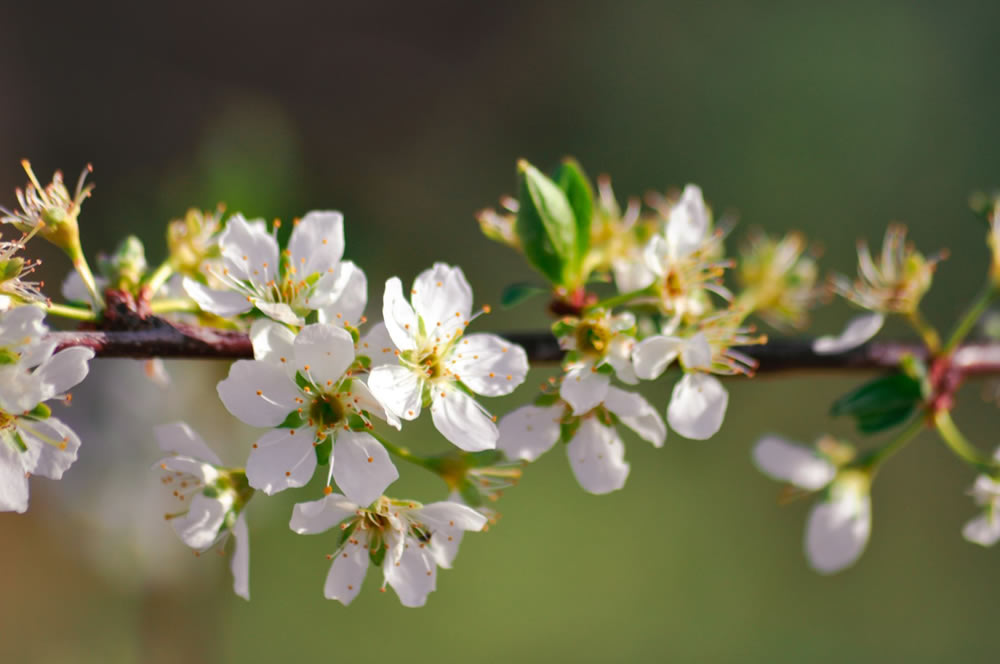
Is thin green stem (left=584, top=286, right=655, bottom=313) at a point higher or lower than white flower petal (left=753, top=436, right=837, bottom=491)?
higher

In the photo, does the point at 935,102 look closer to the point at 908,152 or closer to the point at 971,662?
the point at 908,152

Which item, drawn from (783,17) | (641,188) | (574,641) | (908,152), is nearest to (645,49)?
(783,17)

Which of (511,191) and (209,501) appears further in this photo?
(511,191)

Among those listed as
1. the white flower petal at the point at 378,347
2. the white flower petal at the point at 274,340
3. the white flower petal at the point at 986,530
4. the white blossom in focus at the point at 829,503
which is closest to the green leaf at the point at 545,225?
the white flower petal at the point at 378,347

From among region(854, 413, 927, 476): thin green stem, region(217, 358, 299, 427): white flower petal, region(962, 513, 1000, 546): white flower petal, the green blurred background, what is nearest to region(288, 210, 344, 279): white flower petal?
region(217, 358, 299, 427): white flower petal

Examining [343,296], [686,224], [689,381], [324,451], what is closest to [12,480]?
[324,451]

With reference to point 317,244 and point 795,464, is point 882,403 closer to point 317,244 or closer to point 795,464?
point 795,464

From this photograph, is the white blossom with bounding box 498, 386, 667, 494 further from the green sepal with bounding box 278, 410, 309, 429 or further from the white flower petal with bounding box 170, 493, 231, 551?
the white flower petal with bounding box 170, 493, 231, 551
